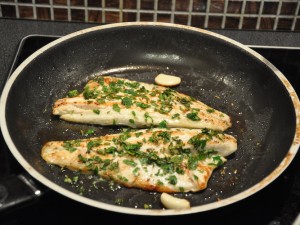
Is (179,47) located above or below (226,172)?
above

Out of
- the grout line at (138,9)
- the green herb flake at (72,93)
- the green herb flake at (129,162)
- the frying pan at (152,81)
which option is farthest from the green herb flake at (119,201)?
the grout line at (138,9)

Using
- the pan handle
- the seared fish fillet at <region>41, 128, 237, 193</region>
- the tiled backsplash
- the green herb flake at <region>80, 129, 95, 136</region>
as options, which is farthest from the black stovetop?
the tiled backsplash

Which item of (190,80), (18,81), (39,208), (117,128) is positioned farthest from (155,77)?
(39,208)

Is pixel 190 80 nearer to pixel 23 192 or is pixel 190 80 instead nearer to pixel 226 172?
pixel 226 172

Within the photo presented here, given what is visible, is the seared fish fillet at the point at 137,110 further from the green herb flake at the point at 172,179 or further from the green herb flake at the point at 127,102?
the green herb flake at the point at 172,179

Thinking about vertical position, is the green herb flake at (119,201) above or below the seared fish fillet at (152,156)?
below

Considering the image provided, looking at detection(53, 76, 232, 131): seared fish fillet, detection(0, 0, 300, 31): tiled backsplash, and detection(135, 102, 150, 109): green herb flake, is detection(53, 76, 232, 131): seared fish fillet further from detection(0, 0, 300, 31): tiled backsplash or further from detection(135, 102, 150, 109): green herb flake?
detection(0, 0, 300, 31): tiled backsplash
